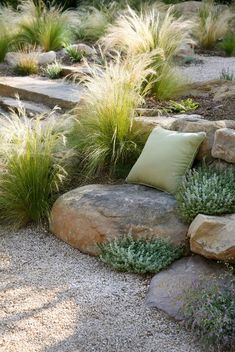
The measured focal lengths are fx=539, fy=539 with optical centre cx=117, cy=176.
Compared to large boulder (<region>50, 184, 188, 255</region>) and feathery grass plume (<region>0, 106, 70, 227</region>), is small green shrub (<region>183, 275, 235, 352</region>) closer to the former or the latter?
large boulder (<region>50, 184, 188, 255</region>)

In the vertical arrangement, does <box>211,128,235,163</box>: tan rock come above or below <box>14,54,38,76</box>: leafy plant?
above

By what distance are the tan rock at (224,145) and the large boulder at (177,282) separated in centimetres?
73

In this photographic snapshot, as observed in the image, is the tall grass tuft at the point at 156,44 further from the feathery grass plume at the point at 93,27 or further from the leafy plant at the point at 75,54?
the feathery grass plume at the point at 93,27

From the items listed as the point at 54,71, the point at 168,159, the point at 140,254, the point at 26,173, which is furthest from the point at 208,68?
the point at 140,254

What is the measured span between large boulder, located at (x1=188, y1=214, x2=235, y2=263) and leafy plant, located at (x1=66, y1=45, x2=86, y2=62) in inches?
193

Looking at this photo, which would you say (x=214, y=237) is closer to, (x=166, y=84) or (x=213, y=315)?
(x=213, y=315)

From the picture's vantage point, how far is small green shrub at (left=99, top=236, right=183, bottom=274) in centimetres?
310

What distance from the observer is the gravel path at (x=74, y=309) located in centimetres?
257

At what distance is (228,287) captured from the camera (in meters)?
2.68

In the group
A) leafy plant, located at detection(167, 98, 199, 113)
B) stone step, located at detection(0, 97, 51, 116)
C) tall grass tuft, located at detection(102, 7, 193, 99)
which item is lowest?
stone step, located at detection(0, 97, 51, 116)

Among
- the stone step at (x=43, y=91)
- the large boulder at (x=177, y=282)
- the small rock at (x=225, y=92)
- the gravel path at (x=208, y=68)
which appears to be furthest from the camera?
the gravel path at (x=208, y=68)

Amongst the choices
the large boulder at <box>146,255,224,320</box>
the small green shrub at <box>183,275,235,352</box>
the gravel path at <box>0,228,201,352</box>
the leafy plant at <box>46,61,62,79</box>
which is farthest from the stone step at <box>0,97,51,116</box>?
the small green shrub at <box>183,275,235,352</box>

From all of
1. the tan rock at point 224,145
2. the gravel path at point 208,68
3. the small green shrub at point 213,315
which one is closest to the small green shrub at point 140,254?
A: the small green shrub at point 213,315

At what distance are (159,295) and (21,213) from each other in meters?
1.31
